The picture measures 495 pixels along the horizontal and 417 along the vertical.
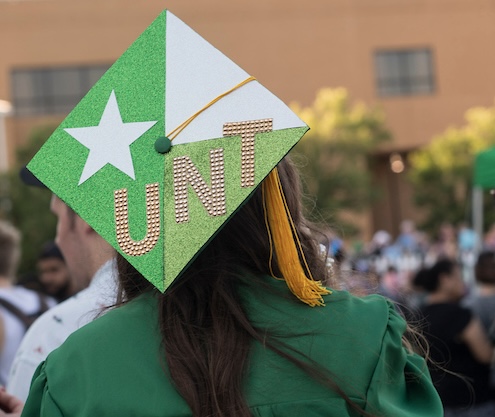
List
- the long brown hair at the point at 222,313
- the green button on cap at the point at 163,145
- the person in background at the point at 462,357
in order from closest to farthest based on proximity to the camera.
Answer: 1. the long brown hair at the point at 222,313
2. the green button on cap at the point at 163,145
3. the person in background at the point at 462,357

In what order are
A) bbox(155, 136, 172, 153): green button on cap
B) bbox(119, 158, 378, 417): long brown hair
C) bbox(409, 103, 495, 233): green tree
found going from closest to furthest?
bbox(119, 158, 378, 417): long brown hair, bbox(155, 136, 172, 153): green button on cap, bbox(409, 103, 495, 233): green tree

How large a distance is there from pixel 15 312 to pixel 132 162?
2640mm

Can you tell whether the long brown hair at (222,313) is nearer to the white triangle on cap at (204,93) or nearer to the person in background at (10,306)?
the white triangle on cap at (204,93)

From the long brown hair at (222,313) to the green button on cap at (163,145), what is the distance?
184 millimetres

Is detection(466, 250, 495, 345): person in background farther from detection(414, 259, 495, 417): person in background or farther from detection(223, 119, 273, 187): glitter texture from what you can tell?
detection(223, 119, 273, 187): glitter texture

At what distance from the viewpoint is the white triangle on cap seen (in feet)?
5.62

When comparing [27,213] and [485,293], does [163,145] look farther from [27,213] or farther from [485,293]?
[27,213]

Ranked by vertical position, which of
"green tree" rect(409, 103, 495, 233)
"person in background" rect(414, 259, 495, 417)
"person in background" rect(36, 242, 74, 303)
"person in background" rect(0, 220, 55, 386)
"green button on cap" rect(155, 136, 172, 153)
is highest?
"green button on cap" rect(155, 136, 172, 153)

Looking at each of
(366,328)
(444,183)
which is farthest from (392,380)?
(444,183)

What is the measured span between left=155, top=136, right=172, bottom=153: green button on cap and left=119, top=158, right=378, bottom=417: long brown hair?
0.60 ft

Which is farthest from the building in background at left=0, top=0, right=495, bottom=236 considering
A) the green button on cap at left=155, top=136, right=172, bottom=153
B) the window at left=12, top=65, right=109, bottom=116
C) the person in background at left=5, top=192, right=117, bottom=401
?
the green button on cap at left=155, top=136, right=172, bottom=153

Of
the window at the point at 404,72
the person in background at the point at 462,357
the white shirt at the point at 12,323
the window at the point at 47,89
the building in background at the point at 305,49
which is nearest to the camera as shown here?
the white shirt at the point at 12,323

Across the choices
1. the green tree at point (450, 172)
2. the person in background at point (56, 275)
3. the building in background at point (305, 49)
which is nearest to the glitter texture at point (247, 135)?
the person in background at point (56, 275)

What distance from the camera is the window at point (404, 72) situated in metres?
44.6
